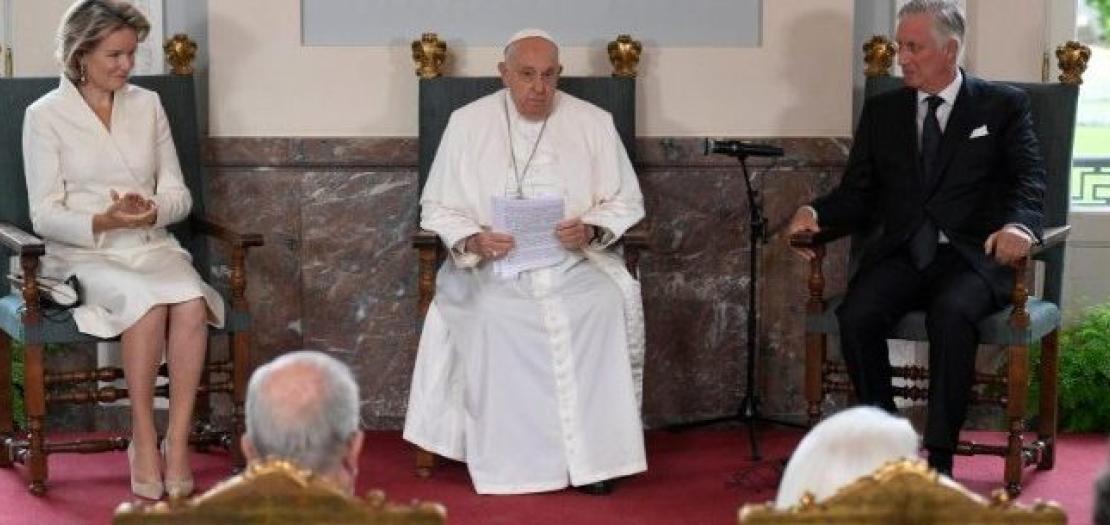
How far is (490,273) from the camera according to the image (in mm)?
6160

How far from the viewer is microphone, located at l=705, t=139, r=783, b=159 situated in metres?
6.26

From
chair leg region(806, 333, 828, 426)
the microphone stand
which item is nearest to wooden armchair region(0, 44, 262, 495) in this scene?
the microphone stand

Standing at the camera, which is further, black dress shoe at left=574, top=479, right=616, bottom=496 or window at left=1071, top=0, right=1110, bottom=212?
window at left=1071, top=0, right=1110, bottom=212

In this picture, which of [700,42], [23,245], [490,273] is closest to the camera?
[23,245]

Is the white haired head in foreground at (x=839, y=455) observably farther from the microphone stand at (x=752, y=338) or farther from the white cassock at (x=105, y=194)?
the microphone stand at (x=752, y=338)

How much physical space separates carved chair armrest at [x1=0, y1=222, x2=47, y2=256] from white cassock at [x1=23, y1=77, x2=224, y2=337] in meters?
0.08

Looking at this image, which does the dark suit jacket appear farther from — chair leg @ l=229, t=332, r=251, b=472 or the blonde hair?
the blonde hair

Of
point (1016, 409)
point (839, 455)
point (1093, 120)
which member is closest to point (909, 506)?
point (839, 455)

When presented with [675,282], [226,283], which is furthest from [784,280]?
[226,283]

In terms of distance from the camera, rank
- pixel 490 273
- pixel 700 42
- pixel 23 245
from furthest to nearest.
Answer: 1. pixel 700 42
2. pixel 490 273
3. pixel 23 245

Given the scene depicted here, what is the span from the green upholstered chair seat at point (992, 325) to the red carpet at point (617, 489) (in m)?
0.48

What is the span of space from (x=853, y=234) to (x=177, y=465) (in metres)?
2.30

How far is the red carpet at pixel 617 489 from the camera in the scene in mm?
5609

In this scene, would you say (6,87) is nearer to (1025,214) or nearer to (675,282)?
(675,282)
